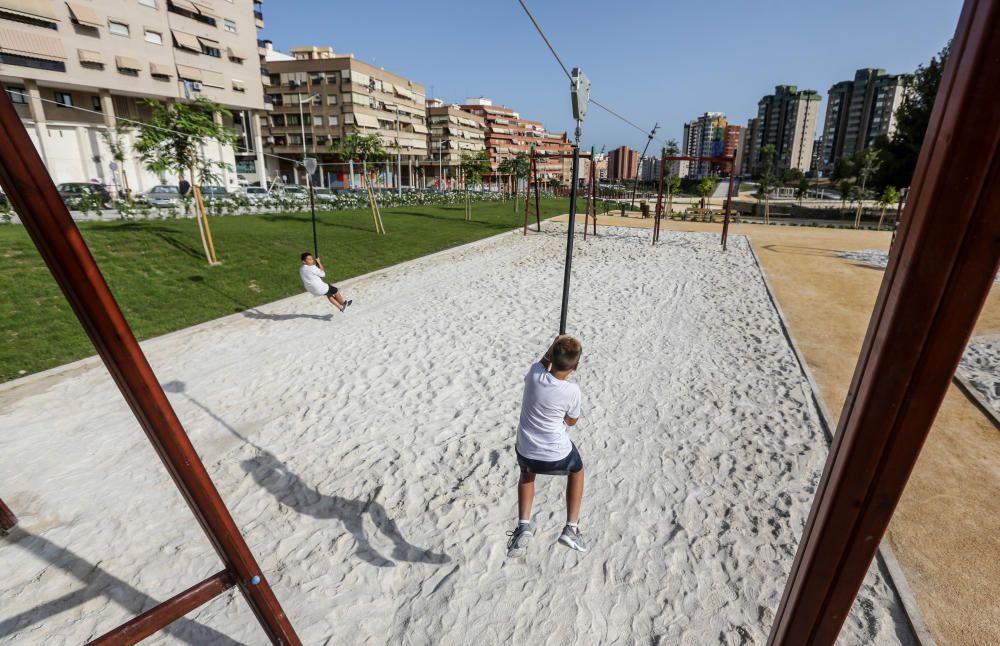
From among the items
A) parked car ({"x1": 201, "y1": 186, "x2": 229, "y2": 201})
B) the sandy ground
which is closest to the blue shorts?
the sandy ground

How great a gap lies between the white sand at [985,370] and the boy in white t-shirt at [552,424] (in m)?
5.64

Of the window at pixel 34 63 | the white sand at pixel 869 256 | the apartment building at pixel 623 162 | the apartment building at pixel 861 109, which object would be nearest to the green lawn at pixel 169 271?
the white sand at pixel 869 256

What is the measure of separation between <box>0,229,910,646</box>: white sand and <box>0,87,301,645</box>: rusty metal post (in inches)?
61.4

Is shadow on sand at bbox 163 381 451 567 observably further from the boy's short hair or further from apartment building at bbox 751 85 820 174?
apartment building at bbox 751 85 820 174

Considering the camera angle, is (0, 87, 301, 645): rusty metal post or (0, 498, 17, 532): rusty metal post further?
(0, 498, 17, 532): rusty metal post

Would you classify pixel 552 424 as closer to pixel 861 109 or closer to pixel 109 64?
pixel 109 64

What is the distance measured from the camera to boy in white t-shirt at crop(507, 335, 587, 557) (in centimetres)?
336

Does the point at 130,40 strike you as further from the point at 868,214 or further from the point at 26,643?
the point at 868,214

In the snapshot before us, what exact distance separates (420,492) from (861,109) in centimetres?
16392

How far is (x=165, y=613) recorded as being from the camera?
2.31 m

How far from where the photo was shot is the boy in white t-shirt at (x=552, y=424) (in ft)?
11.0

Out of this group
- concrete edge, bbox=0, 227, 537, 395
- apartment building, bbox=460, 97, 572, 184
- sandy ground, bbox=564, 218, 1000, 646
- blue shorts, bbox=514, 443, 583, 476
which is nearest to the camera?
sandy ground, bbox=564, 218, 1000, 646

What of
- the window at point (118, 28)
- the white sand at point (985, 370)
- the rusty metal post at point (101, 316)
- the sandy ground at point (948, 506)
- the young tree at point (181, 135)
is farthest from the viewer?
the window at point (118, 28)

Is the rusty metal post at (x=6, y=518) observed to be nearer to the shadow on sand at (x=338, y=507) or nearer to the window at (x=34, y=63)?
the shadow on sand at (x=338, y=507)
